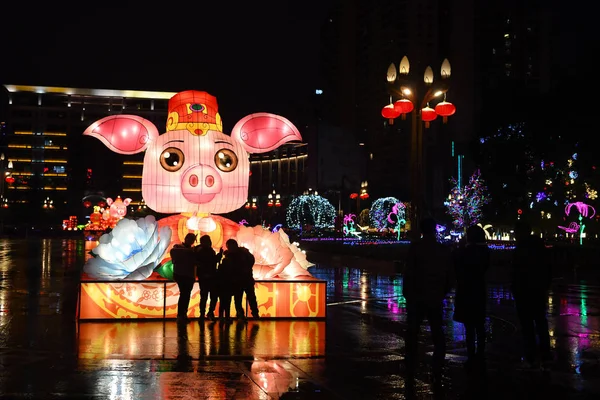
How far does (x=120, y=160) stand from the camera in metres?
130

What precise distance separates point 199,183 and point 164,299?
7.39 feet

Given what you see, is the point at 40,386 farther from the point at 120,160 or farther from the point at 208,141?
the point at 120,160

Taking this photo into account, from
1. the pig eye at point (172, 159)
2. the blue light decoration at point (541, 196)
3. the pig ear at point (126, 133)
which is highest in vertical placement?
the blue light decoration at point (541, 196)

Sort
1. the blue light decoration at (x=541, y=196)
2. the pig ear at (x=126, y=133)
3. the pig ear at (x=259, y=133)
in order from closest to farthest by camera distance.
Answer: the pig ear at (x=126, y=133) → the pig ear at (x=259, y=133) → the blue light decoration at (x=541, y=196)

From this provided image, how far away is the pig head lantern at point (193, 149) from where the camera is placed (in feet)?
47.8

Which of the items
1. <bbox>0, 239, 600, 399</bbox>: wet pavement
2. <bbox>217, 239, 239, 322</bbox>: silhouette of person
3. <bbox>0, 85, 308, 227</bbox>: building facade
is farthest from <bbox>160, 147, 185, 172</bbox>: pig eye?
<bbox>0, 85, 308, 227</bbox>: building facade

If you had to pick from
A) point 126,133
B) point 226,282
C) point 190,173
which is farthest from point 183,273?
point 126,133

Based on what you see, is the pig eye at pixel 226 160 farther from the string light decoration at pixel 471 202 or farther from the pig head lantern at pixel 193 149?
the string light decoration at pixel 471 202

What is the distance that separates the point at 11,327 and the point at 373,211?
46.9m

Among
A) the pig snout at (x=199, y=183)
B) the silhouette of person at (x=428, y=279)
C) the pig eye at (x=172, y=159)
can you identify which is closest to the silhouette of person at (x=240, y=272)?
the pig snout at (x=199, y=183)

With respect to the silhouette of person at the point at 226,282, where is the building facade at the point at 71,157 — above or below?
above

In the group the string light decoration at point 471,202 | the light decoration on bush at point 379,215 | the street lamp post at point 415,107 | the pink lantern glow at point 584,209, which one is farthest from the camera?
the light decoration on bush at point 379,215

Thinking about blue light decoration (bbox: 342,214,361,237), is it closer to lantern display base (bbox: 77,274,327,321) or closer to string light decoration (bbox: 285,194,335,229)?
string light decoration (bbox: 285,194,335,229)

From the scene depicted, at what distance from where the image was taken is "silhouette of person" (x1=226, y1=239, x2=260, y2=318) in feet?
43.0
